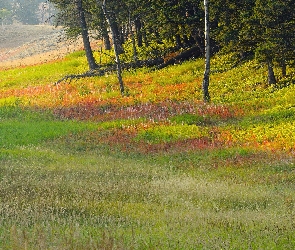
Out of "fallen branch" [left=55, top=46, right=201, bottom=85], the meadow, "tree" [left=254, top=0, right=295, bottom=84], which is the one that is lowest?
the meadow

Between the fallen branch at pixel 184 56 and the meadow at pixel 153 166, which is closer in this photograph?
the meadow at pixel 153 166

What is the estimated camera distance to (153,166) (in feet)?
39.3

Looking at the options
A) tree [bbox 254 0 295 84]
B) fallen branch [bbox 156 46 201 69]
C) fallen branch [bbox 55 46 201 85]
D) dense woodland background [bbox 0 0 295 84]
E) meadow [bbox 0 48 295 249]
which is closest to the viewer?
meadow [bbox 0 48 295 249]

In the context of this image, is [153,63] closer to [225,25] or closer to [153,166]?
[225,25]

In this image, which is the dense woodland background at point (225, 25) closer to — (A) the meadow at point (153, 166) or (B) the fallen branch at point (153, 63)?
(B) the fallen branch at point (153, 63)

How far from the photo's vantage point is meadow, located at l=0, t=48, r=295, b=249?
6.20 meters

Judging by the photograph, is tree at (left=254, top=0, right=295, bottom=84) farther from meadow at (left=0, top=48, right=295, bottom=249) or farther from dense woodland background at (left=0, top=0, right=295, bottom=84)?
meadow at (left=0, top=48, right=295, bottom=249)

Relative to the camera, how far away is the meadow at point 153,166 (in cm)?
620

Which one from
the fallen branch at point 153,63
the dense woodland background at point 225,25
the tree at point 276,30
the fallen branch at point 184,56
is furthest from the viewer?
the fallen branch at point 153,63

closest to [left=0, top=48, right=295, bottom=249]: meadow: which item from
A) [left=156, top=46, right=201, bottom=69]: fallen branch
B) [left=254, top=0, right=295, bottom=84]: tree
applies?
[left=254, top=0, right=295, bottom=84]: tree

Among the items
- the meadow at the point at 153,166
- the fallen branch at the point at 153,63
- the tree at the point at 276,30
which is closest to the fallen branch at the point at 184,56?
the fallen branch at the point at 153,63

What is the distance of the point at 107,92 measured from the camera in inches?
1000

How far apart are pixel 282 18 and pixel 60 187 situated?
1566cm

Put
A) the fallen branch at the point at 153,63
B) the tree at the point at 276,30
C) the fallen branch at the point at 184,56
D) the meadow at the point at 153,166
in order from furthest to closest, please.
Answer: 1. the fallen branch at the point at 153,63
2. the fallen branch at the point at 184,56
3. the tree at the point at 276,30
4. the meadow at the point at 153,166
